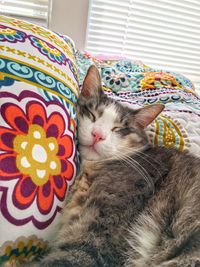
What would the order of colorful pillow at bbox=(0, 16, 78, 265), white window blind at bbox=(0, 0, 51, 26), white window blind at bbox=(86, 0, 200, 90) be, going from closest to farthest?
colorful pillow at bbox=(0, 16, 78, 265), white window blind at bbox=(0, 0, 51, 26), white window blind at bbox=(86, 0, 200, 90)

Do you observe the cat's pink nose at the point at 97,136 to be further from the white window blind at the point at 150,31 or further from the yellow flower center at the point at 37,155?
the white window blind at the point at 150,31

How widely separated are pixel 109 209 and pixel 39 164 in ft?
0.60

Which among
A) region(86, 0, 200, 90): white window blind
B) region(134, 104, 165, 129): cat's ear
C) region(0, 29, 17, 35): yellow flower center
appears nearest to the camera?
region(0, 29, 17, 35): yellow flower center

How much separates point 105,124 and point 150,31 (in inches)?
77.2

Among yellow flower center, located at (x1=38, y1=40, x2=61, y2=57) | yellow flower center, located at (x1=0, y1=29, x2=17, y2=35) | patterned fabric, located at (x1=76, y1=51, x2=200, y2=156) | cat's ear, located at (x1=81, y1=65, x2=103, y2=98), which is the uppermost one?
yellow flower center, located at (x1=0, y1=29, x2=17, y2=35)

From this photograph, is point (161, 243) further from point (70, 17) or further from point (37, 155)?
point (70, 17)

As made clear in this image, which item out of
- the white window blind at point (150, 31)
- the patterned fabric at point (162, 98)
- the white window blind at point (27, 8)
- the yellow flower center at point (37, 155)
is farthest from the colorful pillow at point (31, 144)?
the white window blind at point (150, 31)

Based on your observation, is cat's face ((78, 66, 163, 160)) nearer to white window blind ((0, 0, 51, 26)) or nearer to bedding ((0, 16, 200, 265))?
bedding ((0, 16, 200, 265))

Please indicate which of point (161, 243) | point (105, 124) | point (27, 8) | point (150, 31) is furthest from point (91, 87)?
point (150, 31)

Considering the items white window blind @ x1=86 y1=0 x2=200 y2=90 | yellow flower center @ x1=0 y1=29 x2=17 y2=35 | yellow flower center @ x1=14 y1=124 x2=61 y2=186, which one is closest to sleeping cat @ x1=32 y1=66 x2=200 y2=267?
yellow flower center @ x1=14 y1=124 x2=61 y2=186

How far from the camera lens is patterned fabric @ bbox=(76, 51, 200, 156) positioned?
0.88 metres

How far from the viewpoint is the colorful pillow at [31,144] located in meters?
0.51

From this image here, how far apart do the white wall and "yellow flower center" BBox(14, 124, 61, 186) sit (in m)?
1.73

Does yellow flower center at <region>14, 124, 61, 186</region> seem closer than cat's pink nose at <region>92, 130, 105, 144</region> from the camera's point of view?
Yes
